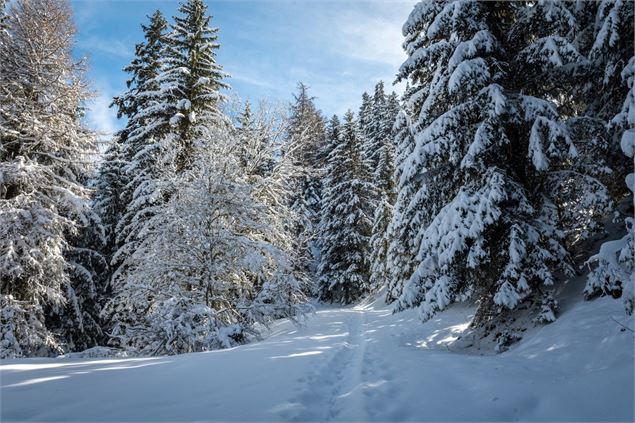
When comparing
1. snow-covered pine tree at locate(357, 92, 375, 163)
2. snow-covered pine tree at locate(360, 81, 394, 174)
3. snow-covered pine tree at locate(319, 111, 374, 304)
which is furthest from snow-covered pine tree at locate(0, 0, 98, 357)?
snow-covered pine tree at locate(357, 92, 375, 163)

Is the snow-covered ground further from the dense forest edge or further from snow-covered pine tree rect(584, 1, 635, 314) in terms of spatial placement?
the dense forest edge

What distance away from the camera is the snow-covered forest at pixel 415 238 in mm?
4438

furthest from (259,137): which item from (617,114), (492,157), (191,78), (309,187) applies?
(309,187)

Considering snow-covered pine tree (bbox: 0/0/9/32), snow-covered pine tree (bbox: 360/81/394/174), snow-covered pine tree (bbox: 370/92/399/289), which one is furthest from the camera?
snow-covered pine tree (bbox: 360/81/394/174)

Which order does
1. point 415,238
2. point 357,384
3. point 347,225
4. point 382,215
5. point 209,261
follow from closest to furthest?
point 357,384 < point 415,238 < point 209,261 < point 382,215 < point 347,225

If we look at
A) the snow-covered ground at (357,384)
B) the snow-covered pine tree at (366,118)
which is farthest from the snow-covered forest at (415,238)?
the snow-covered pine tree at (366,118)

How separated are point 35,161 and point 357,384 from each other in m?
12.5

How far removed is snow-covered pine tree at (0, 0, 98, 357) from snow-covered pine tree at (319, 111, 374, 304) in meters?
17.1

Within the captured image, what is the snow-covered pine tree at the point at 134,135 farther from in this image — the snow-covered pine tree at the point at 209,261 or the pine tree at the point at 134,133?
the snow-covered pine tree at the point at 209,261

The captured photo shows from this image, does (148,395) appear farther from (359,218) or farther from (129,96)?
(359,218)

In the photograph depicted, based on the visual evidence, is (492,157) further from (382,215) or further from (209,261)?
(382,215)

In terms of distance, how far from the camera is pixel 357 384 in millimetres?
5059

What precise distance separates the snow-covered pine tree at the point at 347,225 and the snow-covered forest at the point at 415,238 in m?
11.9

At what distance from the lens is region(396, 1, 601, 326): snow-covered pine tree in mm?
7066
